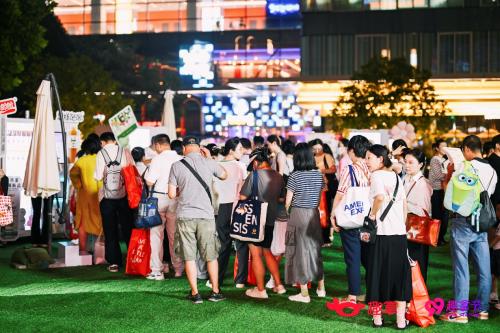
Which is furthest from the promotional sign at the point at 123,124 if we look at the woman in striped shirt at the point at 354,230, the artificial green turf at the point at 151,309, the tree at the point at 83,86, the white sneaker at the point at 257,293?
the tree at the point at 83,86

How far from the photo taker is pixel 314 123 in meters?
52.4

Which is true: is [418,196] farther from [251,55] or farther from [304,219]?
[251,55]

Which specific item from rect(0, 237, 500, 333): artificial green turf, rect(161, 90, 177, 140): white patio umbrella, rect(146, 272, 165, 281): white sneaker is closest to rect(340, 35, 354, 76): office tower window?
rect(161, 90, 177, 140): white patio umbrella

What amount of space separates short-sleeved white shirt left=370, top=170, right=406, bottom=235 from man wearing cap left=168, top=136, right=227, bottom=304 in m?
2.34

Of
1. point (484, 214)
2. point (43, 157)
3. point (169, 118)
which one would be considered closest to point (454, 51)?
point (169, 118)

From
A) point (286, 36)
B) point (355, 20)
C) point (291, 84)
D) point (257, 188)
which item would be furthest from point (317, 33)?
point (257, 188)

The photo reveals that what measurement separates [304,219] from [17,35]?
17.7 m

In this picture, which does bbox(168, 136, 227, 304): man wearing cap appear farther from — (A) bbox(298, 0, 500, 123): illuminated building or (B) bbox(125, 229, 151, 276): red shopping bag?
(A) bbox(298, 0, 500, 123): illuminated building

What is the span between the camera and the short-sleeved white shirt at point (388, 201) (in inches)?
341

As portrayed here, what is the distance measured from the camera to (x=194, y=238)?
10297 mm

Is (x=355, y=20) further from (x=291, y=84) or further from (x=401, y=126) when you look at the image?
(x=401, y=126)

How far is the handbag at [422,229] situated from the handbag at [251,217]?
1.88m

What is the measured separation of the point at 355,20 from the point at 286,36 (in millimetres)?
24403

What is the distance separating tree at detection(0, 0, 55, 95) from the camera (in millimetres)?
25094
